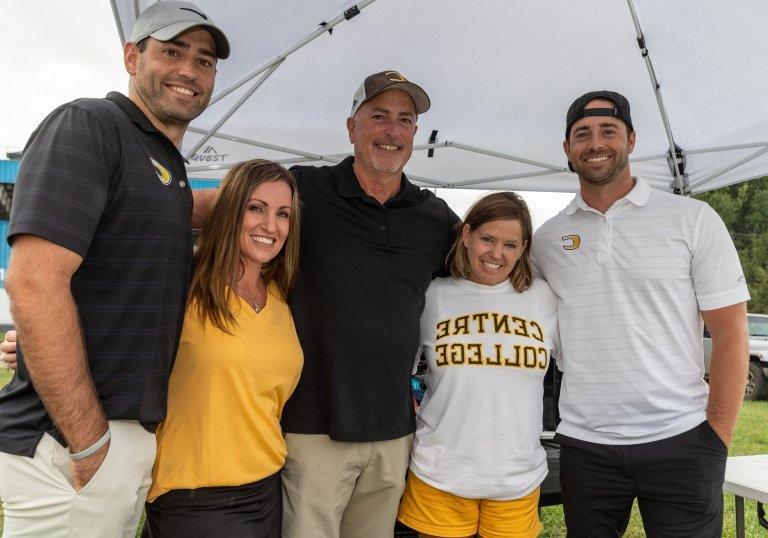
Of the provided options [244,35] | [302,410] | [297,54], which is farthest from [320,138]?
[302,410]

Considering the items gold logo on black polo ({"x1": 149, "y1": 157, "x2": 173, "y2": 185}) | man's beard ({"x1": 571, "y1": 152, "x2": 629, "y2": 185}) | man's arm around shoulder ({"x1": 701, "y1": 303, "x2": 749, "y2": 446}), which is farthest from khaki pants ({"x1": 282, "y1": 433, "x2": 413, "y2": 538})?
man's beard ({"x1": 571, "y1": 152, "x2": 629, "y2": 185})

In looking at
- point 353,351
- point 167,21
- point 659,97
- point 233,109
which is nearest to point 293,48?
point 233,109

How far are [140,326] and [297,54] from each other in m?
2.99

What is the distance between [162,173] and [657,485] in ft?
6.90

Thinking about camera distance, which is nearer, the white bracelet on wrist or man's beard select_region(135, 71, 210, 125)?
the white bracelet on wrist

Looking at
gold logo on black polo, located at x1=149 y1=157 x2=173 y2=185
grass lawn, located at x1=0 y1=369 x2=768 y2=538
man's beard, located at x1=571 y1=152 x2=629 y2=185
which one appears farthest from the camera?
grass lawn, located at x1=0 y1=369 x2=768 y2=538

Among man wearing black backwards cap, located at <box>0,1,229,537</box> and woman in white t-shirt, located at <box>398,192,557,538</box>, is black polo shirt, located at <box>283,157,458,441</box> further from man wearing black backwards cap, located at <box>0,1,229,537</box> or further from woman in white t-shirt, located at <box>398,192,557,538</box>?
man wearing black backwards cap, located at <box>0,1,229,537</box>

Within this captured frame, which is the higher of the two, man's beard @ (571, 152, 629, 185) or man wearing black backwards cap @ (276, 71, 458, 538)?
man's beard @ (571, 152, 629, 185)

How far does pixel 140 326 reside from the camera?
60.3 inches

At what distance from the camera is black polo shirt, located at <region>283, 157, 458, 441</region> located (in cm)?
211

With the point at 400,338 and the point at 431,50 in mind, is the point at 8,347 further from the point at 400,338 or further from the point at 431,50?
the point at 431,50

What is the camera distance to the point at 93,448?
1.43 m

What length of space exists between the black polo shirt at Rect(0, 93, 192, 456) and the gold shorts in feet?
3.68

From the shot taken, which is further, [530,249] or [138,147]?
[530,249]
